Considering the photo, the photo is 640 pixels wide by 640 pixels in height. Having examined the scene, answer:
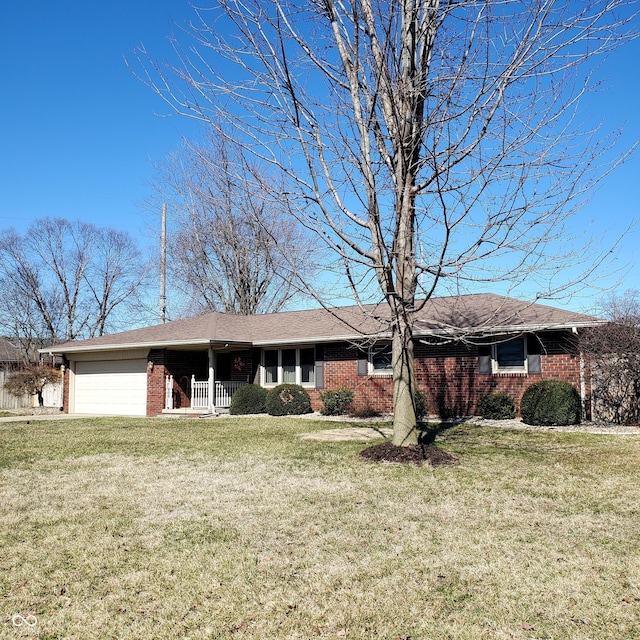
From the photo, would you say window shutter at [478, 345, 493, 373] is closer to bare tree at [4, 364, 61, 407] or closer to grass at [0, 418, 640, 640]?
grass at [0, 418, 640, 640]

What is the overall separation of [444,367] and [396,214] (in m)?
8.84

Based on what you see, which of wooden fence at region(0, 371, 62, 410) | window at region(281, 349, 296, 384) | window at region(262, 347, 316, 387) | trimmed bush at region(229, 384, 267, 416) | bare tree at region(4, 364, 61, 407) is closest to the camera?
trimmed bush at region(229, 384, 267, 416)

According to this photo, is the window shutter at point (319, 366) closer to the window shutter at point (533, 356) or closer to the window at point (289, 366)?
the window at point (289, 366)

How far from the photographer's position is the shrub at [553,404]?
13648 mm

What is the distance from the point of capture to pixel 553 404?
13.7 metres

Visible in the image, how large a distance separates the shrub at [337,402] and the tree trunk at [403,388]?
26.6 ft

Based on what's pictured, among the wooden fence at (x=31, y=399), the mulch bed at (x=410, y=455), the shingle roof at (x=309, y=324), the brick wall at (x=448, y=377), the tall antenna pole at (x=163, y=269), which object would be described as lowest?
the mulch bed at (x=410, y=455)

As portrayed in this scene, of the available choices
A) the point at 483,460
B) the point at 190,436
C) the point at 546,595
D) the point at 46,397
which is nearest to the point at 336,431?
the point at 190,436

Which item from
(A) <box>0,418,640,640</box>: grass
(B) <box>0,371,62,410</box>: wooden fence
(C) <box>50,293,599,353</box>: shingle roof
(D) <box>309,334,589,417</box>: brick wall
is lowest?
(A) <box>0,418,640,640</box>: grass

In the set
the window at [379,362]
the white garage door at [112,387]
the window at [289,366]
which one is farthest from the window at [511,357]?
the white garage door at [112,387]

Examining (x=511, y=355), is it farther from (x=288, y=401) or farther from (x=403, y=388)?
(x=403, y=388)

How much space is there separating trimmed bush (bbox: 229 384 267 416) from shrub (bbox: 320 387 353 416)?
7.36ft

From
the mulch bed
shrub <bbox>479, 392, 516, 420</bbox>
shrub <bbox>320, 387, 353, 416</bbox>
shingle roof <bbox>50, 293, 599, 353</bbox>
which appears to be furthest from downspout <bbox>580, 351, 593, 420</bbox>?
the mulch bed

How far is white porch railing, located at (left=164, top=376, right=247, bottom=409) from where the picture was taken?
1942cm
